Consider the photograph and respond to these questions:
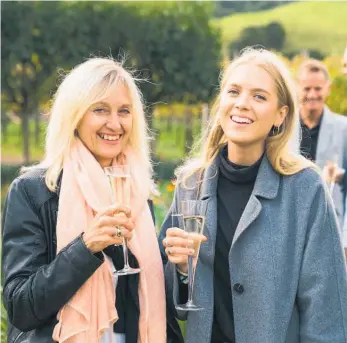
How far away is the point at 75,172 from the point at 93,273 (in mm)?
429

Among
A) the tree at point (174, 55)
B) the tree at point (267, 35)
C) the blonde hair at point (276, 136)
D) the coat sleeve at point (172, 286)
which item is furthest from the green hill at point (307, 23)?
the coat sleeve at point (172, 286)

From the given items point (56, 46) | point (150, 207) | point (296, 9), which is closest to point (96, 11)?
point (56, 46)

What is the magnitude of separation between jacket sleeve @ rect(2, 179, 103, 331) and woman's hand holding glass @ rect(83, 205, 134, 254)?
0.14ft

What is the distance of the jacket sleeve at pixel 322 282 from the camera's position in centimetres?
293

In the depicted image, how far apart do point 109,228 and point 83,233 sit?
15 centimetres

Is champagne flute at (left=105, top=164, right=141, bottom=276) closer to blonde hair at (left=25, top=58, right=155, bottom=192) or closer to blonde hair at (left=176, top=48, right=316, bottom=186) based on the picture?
blonde hair at (left=25, top=58, right=155, bottom=192)

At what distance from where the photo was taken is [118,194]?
9.53ft

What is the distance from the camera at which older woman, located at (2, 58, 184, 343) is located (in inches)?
113

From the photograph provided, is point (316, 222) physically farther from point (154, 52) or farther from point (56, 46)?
point (154, 52)

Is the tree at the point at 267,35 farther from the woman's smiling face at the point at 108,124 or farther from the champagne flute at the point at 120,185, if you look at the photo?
the champagne flute at the point at 120,185

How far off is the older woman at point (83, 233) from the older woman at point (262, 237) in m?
0.19

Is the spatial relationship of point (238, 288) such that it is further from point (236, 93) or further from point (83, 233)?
point (236, 93)

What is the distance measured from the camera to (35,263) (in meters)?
2.93

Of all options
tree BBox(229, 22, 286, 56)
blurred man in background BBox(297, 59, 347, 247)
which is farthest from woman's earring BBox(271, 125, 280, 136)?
tree BBox(229, 22, 286, 56)
